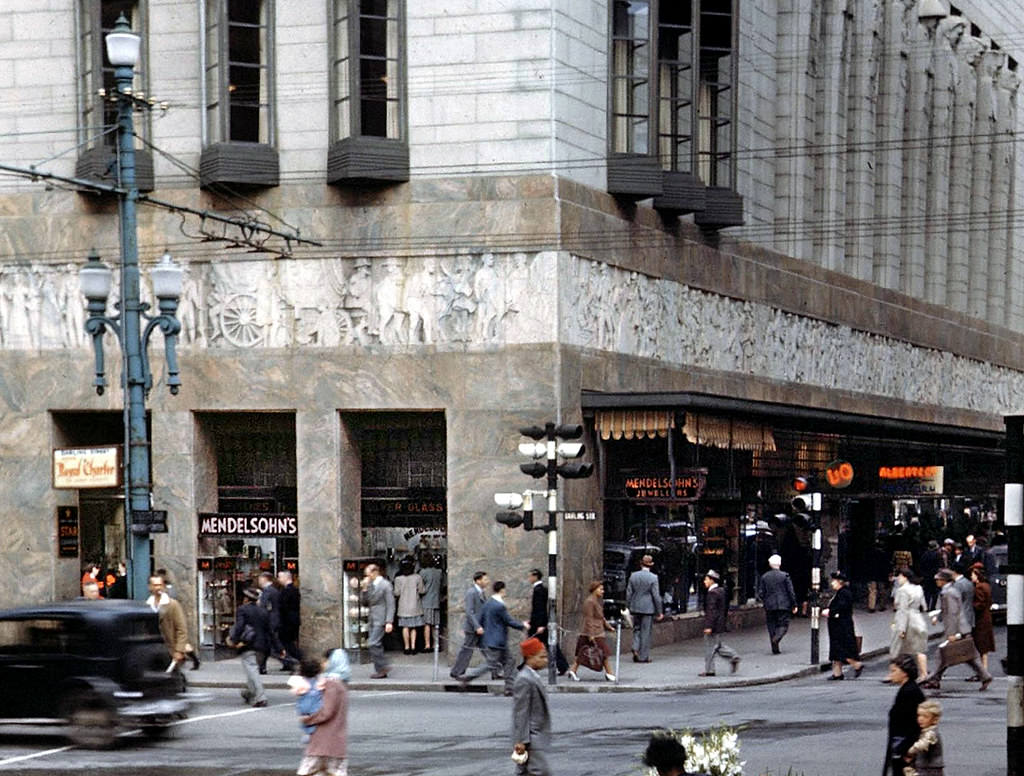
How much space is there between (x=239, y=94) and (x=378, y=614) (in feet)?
33.2

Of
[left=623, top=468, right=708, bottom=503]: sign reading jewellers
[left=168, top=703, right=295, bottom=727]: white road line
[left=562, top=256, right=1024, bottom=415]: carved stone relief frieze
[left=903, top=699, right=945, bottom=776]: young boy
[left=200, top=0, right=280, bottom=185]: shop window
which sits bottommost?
[left=168, top=703, right=295, bottom=727]: white road line

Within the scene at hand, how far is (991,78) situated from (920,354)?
39.9ft

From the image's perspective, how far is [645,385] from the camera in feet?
121

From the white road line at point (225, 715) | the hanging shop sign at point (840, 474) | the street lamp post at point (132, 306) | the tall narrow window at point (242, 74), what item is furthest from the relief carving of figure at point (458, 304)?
the hanging shop sign at point (840, 474)

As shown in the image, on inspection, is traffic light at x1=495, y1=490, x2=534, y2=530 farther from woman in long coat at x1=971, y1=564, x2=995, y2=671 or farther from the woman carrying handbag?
woman in long coat at x1=971, y1=564, x2=995, y2=671

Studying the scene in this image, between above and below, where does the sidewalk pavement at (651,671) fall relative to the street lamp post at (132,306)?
below

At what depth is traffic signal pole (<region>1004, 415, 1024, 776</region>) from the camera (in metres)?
13.1

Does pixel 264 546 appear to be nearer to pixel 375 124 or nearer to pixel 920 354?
pixel 375 124

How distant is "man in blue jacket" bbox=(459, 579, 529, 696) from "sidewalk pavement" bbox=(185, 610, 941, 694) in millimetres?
340

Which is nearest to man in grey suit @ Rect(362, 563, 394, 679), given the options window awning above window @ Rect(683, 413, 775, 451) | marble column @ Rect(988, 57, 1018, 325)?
window awning above window @ Rect(683, 413, 775, 451)

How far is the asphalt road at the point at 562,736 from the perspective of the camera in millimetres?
19938

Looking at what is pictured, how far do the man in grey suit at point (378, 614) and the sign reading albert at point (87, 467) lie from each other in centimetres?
538

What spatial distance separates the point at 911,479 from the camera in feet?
162

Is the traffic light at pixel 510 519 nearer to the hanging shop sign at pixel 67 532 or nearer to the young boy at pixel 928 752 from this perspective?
the hanging shop sign at pixel 67 532
